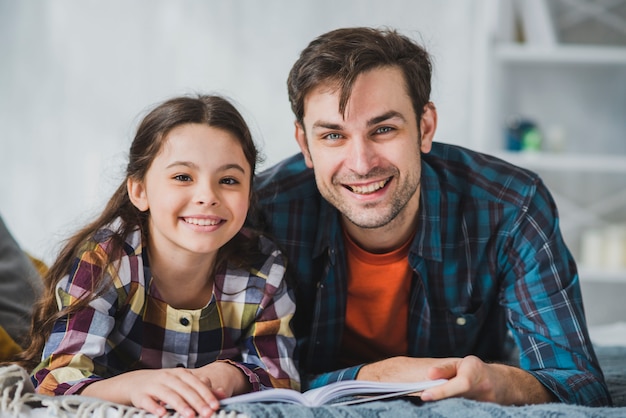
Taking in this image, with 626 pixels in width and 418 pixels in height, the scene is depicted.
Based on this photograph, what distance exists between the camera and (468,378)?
1131 mm

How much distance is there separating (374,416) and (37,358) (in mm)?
674

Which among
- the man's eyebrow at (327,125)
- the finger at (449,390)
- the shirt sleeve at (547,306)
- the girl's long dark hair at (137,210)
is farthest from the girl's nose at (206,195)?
the shirt sleeve at (547,306)

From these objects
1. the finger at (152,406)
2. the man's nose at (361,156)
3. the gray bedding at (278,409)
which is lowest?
the finger at (152,406)

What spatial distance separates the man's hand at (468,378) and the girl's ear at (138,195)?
0.52 m

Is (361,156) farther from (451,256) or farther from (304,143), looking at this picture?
(451,256)

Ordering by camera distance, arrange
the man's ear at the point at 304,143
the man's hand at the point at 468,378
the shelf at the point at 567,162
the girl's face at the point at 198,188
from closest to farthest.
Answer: the man's hand at the point at 468,378 → the girl's face at the point at 198,188 → the man's ear at the point at 304,143 → the shelf at the point at 567,162

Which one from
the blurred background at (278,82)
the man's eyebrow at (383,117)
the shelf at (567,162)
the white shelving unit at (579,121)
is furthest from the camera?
the white shelving unit at (579,121)

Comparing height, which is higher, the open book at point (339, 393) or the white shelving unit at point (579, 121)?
the white shelving unit at point (579, 121)

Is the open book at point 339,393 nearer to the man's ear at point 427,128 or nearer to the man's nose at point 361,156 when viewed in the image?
the man's nose at point 361,156

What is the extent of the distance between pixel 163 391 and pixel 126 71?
2503 mm

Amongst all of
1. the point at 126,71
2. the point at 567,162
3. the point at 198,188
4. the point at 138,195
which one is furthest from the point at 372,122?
the point at 126,71

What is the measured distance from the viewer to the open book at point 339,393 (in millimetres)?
1071

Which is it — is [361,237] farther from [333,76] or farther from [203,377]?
[203,377]

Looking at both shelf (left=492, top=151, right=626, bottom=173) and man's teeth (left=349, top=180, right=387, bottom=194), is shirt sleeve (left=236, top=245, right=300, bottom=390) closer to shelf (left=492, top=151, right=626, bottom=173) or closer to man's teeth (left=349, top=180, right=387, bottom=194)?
man's teeth (left=349, top=180, right=387, bottom=194)
